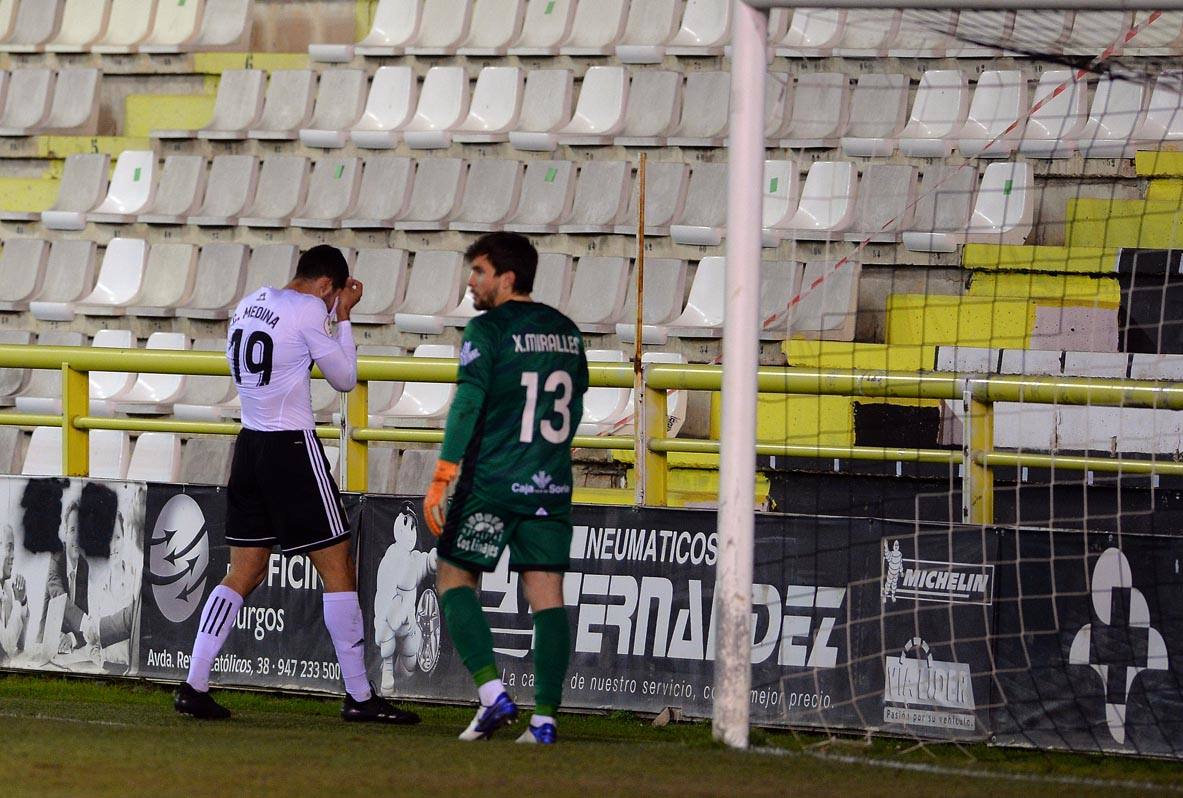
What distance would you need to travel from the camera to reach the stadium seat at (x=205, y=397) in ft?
36.4

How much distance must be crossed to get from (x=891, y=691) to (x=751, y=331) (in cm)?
174

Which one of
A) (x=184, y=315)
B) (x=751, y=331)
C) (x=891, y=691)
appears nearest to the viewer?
(x=751, y=331)

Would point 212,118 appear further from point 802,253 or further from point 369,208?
point 802,253

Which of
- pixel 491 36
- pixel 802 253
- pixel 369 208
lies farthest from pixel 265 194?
pixel 802 253

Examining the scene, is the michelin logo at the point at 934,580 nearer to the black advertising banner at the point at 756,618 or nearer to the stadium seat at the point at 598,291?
the black advertising banner at the point at 756,618

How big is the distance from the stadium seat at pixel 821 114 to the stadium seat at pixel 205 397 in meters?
4.02

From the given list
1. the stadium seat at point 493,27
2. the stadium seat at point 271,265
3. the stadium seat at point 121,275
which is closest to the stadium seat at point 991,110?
the stadium seat at point 493,27

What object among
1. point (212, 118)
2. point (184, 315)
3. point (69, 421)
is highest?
point (212, 118)

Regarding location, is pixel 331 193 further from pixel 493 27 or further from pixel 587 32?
pixel 587 32

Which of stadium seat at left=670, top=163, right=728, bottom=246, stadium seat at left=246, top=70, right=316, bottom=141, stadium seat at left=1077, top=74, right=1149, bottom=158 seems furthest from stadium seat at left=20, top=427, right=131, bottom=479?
stadium seat at left=1077, top=74, right=1149, bottom=158

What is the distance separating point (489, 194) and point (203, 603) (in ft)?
16.9

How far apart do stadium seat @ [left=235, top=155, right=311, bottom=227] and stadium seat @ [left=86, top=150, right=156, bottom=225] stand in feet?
3.29

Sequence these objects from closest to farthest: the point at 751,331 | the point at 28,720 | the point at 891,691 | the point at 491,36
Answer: the point at 751,331 < the point at 28,720 < the point at 891,691 < the point at 491,36

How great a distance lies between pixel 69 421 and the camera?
26.1ft
